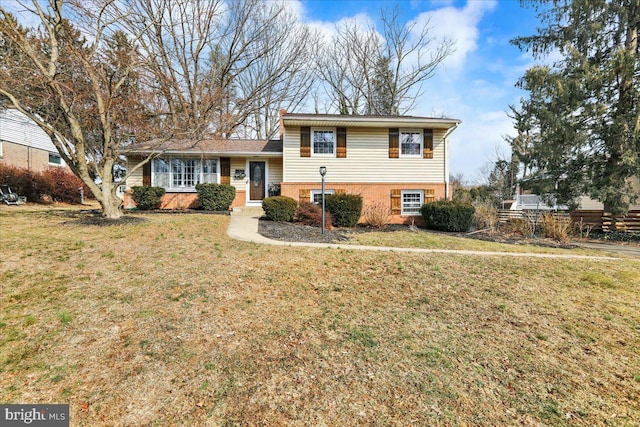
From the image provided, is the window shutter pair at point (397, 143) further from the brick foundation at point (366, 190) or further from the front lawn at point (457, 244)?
the front lawn at point (457, 244)

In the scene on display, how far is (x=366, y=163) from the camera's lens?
45.8ft

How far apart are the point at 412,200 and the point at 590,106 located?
Answer: 7.73 metres

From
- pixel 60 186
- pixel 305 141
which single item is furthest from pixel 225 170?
pixel 60 186

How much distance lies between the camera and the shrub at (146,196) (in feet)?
44.2

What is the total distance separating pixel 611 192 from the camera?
1117cm

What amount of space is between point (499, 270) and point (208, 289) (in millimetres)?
5793

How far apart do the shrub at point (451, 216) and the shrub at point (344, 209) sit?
3.33 metres

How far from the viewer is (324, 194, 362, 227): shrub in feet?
38.0

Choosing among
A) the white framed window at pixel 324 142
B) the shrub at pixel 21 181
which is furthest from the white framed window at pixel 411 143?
the shrub at pixel 21 181

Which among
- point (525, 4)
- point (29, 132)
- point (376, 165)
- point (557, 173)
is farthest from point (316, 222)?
point (29, 132)

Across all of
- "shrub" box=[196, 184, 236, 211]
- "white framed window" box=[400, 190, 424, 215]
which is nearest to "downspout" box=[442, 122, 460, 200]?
"white framed window" box=[400, 190, 424, 215]

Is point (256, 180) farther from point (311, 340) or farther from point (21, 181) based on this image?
point (21, 181)

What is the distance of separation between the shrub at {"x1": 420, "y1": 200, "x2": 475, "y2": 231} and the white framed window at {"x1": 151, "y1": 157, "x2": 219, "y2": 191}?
10617mm

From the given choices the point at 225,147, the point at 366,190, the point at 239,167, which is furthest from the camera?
the point at 225,147
